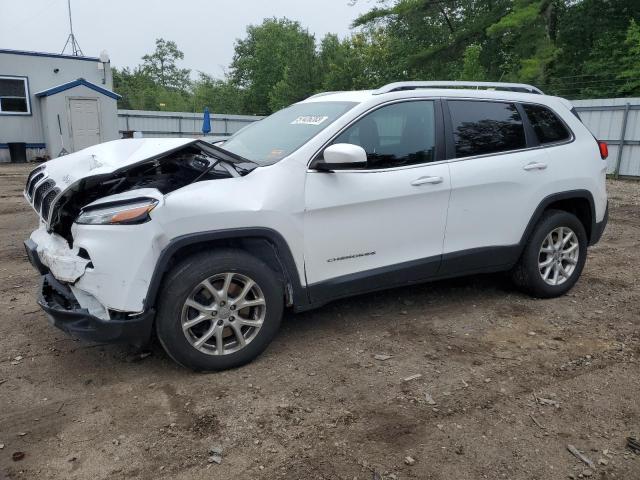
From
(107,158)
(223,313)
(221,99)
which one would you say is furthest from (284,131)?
(221,99)

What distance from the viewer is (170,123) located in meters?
23.0

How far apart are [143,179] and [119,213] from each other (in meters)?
0.64

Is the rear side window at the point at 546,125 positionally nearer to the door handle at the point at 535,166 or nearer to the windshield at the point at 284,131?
the door handle at the point at 535,166

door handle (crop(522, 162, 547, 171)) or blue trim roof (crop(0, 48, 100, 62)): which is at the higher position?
blue trim roof (crop(0, 48, 100, 62))

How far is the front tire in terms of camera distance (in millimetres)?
3182

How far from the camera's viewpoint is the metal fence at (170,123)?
21812mm

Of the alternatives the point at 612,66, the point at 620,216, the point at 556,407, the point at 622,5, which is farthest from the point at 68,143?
the point at 622,5

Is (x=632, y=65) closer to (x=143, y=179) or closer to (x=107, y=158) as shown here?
(x=143, y=179)

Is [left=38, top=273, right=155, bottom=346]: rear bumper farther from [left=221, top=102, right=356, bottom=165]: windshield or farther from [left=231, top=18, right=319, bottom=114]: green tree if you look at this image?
[left=231, top=18, right=319, bottom=114]: green tree

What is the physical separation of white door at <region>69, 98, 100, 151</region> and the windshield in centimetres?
1638

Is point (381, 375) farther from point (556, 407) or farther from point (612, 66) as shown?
point (612, 66)

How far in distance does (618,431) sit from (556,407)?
330mm

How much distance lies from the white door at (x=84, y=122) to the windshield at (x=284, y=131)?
53.7 feet

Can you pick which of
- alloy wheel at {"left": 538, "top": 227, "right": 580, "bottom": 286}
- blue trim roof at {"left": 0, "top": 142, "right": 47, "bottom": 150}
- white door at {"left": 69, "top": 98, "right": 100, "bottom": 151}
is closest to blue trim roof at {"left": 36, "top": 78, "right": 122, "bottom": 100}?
white door at {"left": 69, "top": 98, "right": 100, "bottom": 151}
